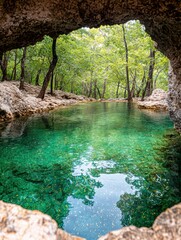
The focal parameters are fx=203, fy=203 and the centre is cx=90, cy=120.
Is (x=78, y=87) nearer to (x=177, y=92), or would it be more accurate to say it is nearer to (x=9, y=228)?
(x=177, y=92)

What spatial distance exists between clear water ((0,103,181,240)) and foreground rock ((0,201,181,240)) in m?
1.03

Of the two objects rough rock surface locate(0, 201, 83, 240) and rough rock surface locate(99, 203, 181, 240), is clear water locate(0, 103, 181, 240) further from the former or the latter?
rough rock surface locate(0, 201, 83, 240)

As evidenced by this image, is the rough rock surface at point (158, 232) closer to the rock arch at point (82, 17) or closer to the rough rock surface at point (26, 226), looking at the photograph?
the rough rock surface at point (26, 226)

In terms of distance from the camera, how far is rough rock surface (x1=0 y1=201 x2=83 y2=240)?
1.88 m

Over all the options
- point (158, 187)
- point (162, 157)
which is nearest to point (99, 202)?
point (158, 187)

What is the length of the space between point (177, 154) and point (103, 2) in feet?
15.4

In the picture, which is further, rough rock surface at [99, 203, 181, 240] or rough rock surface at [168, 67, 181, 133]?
rough rock surface at [168, 67, 181, 133]

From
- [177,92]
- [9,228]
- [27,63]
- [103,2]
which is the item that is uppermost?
[27,63]

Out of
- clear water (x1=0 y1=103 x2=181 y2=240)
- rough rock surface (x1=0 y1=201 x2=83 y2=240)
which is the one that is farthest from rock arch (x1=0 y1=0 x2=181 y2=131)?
rough rock surface (x1=0 y1=201 x2=83 y2=240)

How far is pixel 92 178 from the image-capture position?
475 cm

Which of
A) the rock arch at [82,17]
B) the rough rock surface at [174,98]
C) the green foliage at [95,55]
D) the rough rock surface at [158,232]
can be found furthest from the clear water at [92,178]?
the green foliage at [95,55]

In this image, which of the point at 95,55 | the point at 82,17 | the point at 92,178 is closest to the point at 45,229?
the point at 92,178

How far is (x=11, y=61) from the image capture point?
3058 centimetres

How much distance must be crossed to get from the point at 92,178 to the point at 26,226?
9.38ft
